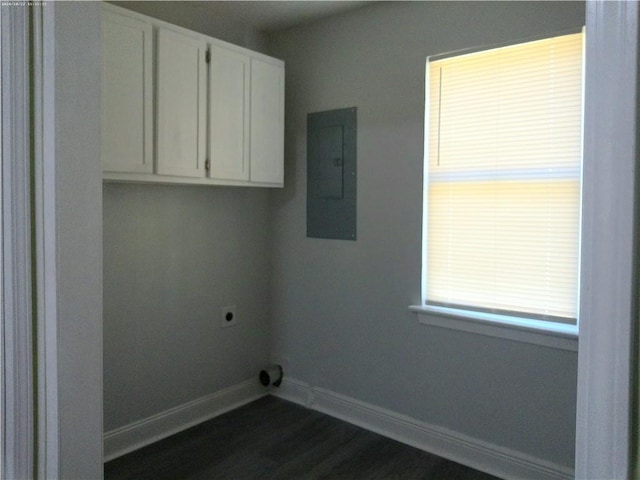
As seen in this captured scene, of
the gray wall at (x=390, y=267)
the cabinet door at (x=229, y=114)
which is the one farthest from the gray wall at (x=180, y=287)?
the cabinet door at (x=229, y=114)

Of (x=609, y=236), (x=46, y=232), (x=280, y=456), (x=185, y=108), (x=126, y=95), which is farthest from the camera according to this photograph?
(x=280, y=456)

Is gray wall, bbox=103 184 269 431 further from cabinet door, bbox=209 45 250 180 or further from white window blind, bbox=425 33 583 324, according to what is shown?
white window blind, bbox=425 33 583 324

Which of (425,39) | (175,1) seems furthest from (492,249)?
(175,1)

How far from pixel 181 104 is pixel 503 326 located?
6.50 ft

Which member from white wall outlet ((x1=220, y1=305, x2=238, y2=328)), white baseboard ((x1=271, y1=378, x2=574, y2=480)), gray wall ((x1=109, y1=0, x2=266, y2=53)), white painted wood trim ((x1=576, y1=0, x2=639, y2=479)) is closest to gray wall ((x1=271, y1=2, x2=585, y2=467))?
white baseboard ((x1=271, y1=378, x2=574, y2=480))

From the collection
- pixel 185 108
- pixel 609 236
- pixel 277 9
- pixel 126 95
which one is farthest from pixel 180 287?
pixel 609 236

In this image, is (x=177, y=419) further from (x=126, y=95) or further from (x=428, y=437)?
(x=126, y=95)

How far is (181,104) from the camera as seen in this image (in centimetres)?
254

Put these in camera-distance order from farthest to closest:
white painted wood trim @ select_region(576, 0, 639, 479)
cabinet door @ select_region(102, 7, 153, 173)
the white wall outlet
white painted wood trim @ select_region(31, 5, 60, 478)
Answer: the white wall outlet < cabinet door @ select_region(102, 7, 153, 173) < white painted wood trim @ select_region(31, 5, 60, 478) < white painted wood trim @ select_region(576, 0, 639, 479)

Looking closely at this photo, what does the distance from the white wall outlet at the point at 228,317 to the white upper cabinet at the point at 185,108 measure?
0.86 meters

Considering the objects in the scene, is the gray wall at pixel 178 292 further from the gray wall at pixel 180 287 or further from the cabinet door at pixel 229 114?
the cabinet door at pixel 229 114

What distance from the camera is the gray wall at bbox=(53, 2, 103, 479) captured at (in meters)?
1.44

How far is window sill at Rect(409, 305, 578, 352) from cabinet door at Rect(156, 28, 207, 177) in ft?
4.87

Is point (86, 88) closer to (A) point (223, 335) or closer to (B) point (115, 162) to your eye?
(B) point (115, 162)
